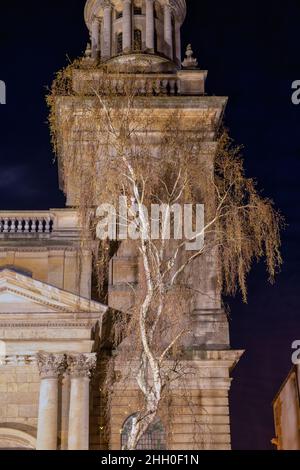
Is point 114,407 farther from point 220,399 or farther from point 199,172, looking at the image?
point 199,172

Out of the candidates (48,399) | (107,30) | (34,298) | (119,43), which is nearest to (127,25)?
(119,43)

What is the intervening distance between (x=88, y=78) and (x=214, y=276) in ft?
31.2

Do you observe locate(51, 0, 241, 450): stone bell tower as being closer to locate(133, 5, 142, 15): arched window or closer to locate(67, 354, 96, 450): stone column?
locate(133, 5, 142, 15): arched window

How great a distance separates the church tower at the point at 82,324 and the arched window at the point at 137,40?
1144mm

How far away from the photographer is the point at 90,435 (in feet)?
75.6

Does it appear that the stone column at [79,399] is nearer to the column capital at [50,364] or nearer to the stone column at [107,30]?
the column capital at [50,364]

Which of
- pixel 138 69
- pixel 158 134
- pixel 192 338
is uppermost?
pixel 138 69

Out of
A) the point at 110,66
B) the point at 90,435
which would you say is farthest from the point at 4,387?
the point at 110,66

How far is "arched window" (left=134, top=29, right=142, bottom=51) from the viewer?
3284 cm

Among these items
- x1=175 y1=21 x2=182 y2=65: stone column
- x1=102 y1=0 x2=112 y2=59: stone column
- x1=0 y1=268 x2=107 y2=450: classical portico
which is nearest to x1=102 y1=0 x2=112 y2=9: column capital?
x1=102 y1=0 x2=112 y2=59: stone column

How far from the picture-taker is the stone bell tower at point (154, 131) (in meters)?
23.5

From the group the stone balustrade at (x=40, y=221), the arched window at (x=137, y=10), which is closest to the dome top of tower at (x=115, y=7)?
the arched window at (x=137, y=10)

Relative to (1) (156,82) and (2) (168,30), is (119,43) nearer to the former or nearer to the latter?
(2) (168,30)
